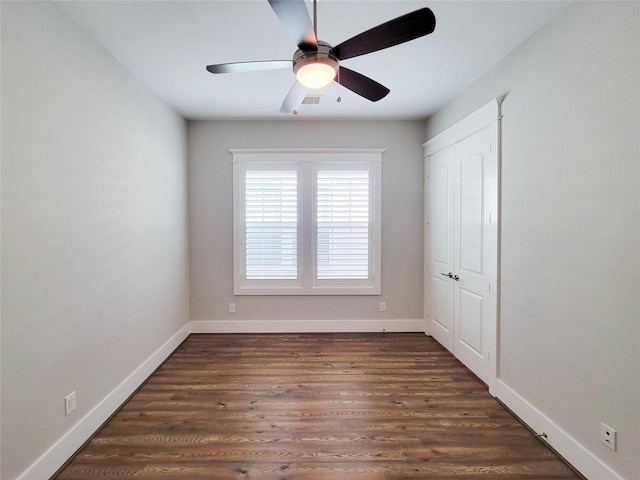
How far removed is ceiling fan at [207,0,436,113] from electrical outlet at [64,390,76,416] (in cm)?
222

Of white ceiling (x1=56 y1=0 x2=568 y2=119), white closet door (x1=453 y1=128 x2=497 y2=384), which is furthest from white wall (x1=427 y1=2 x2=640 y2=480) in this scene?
white ceiling (x1=56 y1=0 x2=568 y2=119)

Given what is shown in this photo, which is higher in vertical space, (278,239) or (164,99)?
(164,99)

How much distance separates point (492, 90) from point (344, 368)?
9.56 feet

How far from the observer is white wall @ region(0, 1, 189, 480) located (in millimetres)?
1533

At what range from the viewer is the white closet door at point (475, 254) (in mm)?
2609

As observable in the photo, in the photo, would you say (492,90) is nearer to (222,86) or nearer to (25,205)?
(222,86)

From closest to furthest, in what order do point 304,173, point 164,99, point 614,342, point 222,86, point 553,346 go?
point 614,342 < point 553,346 < point 222,86 < point 164,99 < point 304,173

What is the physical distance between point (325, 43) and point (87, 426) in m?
2.84

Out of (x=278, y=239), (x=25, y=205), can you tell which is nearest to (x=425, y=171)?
(x=278, y=239)

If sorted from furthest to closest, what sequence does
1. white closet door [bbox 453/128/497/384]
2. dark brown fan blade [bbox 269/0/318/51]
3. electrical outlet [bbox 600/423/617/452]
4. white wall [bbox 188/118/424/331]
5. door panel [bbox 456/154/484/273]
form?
1. white wall [bbox 188/118/424/331]
2. door panel [bbox 456/154/484/273]
3. white closet door [bbox 453/128/497/384]
4. electrical outlet [bbox 600/423/617/452]
5. dark brown fan blade [bbox 269/0/318/51]

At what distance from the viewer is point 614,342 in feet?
5.13

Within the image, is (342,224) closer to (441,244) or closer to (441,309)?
(441,244)

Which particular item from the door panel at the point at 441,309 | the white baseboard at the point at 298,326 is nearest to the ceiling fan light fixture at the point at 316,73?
the door panel at the point at 441,309

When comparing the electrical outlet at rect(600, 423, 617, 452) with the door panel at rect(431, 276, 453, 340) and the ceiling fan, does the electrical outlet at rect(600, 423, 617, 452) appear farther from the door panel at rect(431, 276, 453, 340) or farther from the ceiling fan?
the ceiling fan
